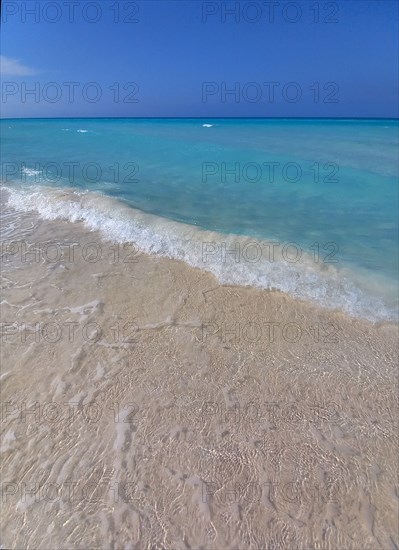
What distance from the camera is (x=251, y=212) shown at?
380 inches

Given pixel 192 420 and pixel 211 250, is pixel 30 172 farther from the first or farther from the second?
pixel 192 420

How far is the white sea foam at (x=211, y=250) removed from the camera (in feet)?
18.8

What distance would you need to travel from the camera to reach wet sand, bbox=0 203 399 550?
277 cm

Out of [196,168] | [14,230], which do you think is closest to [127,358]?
[14,230]

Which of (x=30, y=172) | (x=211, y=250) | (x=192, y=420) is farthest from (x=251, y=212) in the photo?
(x=30, y=172)

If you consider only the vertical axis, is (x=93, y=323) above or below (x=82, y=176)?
below

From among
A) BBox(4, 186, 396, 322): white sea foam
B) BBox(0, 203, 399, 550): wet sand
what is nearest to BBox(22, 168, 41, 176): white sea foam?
BBox(4, 186, 396, 322): white sea foam

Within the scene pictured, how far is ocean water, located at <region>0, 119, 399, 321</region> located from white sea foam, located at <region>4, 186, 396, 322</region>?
0.02 metres

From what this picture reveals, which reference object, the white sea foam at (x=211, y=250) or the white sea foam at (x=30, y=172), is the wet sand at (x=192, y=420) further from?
the white sea foam at (x=30, y=172)

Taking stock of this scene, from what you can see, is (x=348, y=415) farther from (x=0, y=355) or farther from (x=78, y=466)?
(x=0, y=355)

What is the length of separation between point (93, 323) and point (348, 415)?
3.41 meters

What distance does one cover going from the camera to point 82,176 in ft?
45.1

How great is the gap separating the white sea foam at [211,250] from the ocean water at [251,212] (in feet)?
0.07

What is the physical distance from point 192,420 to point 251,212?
7017mm
